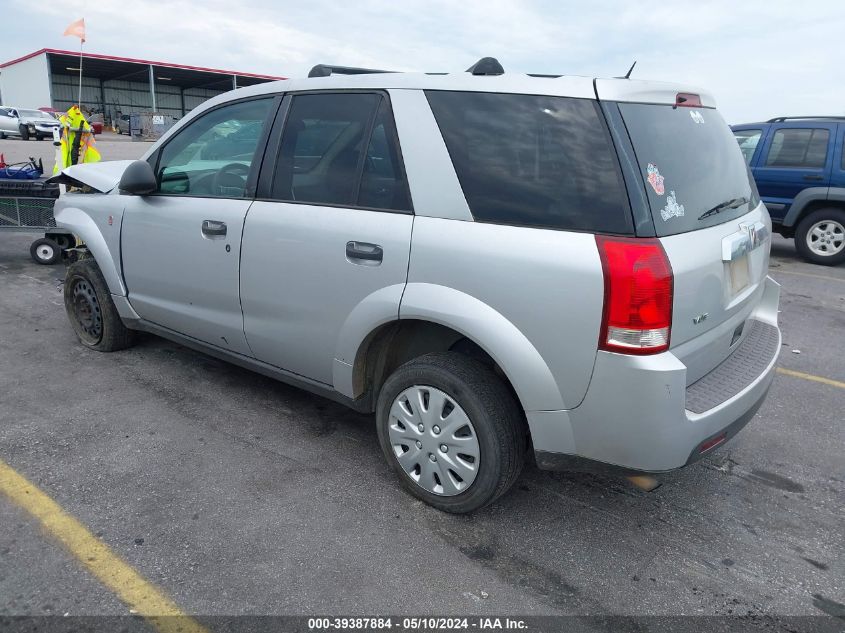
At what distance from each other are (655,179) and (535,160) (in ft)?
1.45

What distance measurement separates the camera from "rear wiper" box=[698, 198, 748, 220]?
8.22ft

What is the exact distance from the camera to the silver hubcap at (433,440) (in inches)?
102

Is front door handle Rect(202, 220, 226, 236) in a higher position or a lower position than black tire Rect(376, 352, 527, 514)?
higher

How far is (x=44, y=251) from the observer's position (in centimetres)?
729

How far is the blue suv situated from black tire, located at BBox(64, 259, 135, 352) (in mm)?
8118

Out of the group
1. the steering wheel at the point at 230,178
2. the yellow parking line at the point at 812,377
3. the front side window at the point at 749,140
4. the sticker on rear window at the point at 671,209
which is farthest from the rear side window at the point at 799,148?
the steering wheel at the point at 230,178

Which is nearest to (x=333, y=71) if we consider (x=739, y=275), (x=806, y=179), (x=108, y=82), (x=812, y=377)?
(x=739, y=275)

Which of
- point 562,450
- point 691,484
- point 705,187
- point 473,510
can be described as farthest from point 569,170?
point 691,484

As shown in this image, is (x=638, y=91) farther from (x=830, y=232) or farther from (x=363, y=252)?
(x=830, y=232)

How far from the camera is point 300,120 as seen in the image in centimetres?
321

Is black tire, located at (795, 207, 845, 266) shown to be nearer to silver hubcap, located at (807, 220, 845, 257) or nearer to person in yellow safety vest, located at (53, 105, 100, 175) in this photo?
silver hubcap, located at (807, 220, 845, 257)

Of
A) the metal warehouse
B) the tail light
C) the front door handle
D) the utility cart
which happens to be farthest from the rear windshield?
the metal warehouse

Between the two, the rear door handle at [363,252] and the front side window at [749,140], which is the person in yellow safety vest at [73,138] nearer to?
the rear door handle at [363,252]

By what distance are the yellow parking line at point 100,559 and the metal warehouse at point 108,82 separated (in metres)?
42.5
